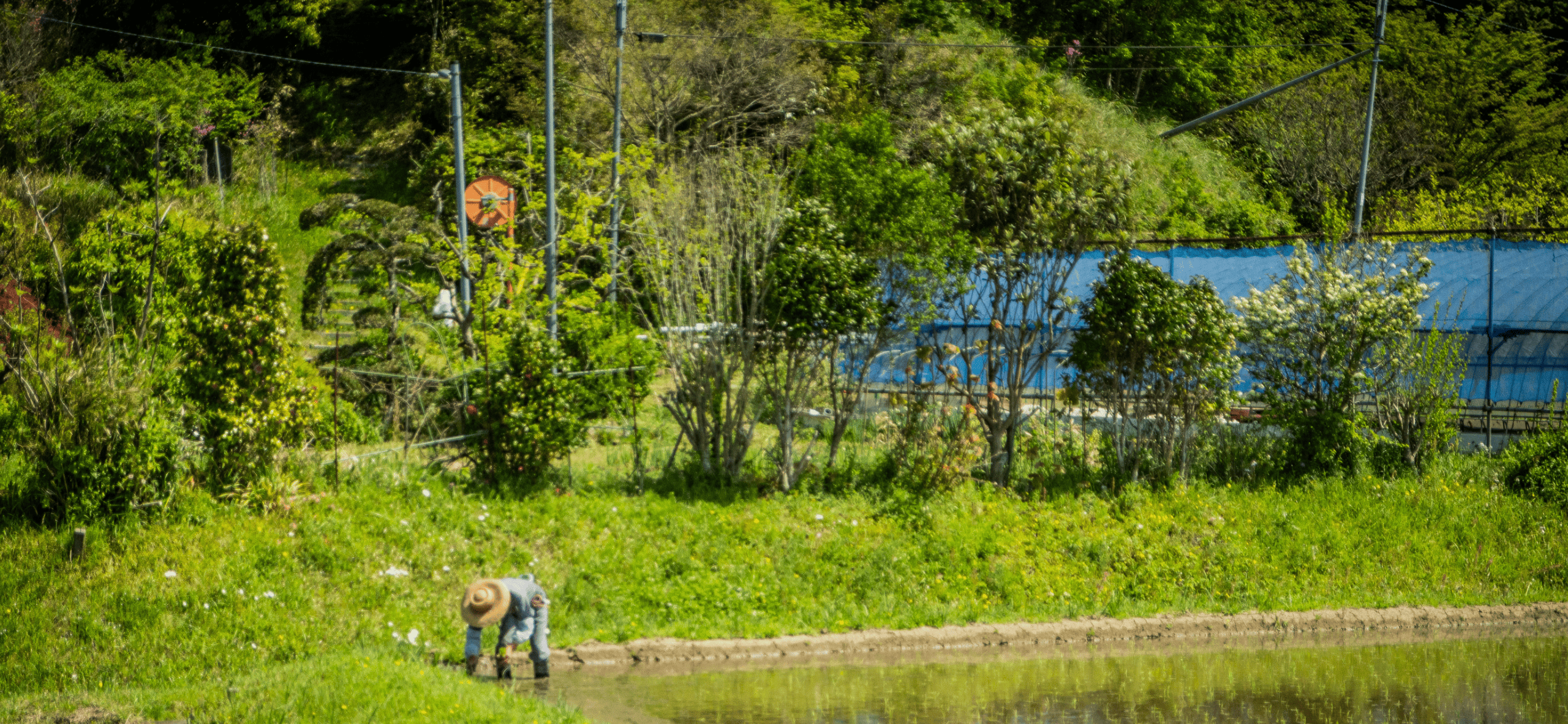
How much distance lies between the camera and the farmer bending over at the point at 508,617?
28.7ft

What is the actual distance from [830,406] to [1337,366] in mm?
5745

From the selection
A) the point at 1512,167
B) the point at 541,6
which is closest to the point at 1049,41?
the point at 1512,167

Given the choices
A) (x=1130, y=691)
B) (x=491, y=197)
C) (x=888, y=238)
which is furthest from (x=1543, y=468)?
(x=491, y=197)

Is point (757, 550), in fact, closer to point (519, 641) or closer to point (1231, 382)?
point (519, 641)

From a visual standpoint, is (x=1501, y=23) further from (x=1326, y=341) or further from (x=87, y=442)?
A: (x=87, y=442)

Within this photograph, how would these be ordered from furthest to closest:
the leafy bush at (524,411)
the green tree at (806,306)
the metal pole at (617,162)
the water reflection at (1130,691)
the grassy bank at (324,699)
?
the metal pole at (617,162) < the green tree at (806,306) < the leafy bush at (524,411) < the water reflection at (1130,691) < the grassy bank at (324,699)

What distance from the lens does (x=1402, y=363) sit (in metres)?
14.1

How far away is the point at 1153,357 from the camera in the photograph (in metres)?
13.5

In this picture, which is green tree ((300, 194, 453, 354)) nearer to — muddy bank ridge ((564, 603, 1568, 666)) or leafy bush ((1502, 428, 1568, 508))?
muddy bank ridge ((564, 603, 1568, 666))

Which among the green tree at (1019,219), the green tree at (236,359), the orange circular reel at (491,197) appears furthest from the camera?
the orange circular reel at (491,197)

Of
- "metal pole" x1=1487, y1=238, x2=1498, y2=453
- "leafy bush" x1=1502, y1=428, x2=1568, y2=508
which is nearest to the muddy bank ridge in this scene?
"leafy bush" x1=1502, y1=428, x2=1568, y2=508

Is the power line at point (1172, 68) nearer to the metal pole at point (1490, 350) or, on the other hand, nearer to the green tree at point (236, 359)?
the metal pole at point (1490, 350)

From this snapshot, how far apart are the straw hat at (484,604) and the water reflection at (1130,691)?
31.0 inches

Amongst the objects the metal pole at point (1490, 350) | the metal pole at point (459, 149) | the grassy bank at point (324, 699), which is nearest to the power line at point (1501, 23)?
the metal pole at point (1490, 350)
